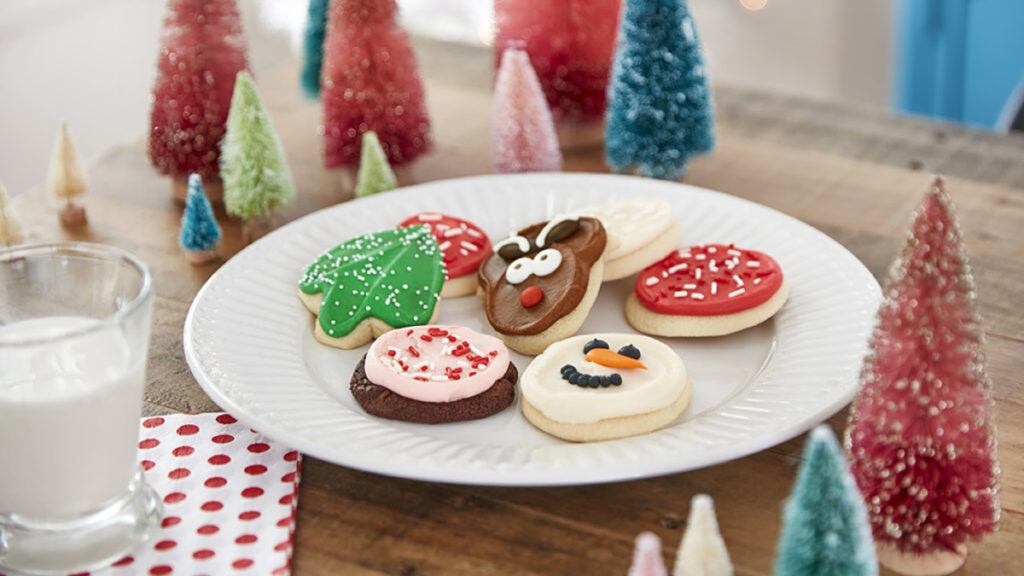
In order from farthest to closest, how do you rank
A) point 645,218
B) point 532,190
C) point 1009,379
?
point 532,190
point 645,218
point 1009,379

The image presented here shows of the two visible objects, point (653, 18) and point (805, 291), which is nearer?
point (805, 291)

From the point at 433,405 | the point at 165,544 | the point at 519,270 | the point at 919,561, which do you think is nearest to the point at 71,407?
the point at 165,544


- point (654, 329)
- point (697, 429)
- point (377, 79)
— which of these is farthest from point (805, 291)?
point (377, 79)

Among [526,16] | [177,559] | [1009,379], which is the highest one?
[526,16]

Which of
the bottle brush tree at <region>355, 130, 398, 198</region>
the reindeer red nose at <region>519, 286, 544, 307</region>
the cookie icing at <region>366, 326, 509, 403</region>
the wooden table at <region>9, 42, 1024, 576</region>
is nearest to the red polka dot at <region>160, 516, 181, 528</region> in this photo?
the wooden table at <region>9, 42, 1024, 576</region>

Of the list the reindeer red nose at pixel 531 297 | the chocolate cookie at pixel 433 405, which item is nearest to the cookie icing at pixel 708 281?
the reindeer red nose at pixel 531 297

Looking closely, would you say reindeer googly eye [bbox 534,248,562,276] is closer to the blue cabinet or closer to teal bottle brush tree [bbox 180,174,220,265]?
teal bottle brush tree [bbox 180,174,220,265]

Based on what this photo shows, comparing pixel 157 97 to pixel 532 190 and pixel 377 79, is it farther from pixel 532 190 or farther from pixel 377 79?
pixel 532 190

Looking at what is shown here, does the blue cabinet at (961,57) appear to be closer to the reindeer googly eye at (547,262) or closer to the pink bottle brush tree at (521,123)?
the pink bottle brush tree at (521,123)

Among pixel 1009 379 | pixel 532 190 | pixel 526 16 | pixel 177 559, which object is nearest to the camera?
pixel 177 559
